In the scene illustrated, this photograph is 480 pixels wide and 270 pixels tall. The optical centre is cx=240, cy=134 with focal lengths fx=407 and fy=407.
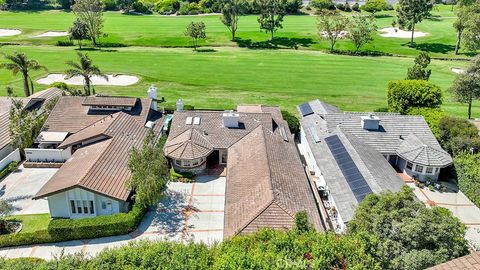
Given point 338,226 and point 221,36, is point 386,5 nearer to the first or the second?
point 221,36

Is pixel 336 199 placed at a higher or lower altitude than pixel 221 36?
lower

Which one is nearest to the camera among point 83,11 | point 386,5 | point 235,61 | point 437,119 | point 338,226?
point 338,226

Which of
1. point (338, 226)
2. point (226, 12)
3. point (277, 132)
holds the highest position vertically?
point (226, 12)

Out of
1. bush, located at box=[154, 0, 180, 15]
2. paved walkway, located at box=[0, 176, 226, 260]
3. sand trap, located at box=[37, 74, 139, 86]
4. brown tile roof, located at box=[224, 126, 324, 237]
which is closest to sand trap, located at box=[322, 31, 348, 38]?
sand trap, located at box=[37, 74, 139, 86]

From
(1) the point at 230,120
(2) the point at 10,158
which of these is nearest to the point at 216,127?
(1) the point at 230,120

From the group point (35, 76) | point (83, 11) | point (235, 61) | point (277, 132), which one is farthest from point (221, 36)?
point (277, 132)

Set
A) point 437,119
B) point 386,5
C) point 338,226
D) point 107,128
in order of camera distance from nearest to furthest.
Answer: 1. point 338,226
2. point 107,128
3. point 437,119
4. point 386,5

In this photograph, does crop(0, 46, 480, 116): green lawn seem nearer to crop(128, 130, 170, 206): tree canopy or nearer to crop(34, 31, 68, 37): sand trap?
crop(34, 31, 68, 37): sand trap

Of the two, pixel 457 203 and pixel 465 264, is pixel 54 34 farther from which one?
pixel 465 264

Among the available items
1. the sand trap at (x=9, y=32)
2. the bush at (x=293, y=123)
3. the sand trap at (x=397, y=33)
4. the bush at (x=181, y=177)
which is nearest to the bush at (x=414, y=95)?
the bush at (x=293, y=123)
